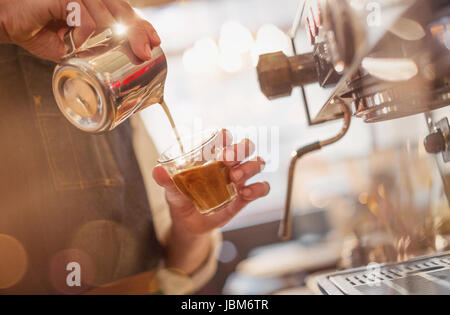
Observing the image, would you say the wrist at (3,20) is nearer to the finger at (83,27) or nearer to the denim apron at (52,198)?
the finger at (83,27)

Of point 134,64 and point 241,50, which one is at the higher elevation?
point 241,50

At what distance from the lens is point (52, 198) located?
0.85m

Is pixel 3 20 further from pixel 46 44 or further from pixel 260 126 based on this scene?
pixel 260 126

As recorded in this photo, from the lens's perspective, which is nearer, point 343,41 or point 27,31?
point 343,41

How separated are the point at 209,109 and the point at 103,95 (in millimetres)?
2153

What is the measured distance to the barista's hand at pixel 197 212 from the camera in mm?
643

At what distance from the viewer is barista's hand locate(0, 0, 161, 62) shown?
52 centimetres

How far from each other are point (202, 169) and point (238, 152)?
83 millimetres

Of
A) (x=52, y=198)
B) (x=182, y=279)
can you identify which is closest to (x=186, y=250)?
(x=182, y=279)

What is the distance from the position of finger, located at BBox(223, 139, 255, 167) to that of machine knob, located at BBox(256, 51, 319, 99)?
111 millimetres

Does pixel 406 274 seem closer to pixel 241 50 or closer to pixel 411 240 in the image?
pixel 411 240
